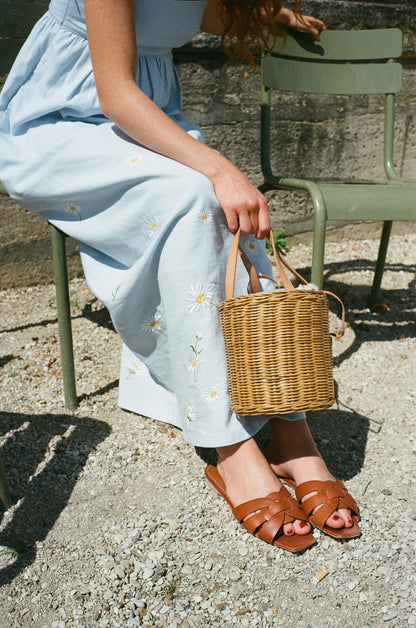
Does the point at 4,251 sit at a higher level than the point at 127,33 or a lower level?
lower

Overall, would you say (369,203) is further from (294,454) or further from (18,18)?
(18,18)

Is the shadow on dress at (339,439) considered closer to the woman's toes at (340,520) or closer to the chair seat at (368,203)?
the woman's toes at (340,520)

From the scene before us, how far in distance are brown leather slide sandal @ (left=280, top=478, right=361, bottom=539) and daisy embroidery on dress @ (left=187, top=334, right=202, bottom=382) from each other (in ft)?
1.34

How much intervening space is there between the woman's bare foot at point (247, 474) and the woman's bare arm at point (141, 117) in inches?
21.9

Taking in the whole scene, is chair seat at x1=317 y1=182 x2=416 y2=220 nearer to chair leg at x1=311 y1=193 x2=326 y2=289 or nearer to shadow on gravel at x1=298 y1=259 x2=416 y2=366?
chair leg at x1=311 y1=193 x2=326 y2=289

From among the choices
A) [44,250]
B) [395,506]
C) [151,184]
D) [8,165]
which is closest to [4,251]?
[44,250]

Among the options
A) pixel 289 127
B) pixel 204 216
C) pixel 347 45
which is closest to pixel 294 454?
pixel 204 216

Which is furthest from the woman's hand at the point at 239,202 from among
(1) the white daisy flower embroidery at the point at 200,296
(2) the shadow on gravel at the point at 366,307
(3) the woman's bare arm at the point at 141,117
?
(2) the shadow on gravel at the point at 366,307

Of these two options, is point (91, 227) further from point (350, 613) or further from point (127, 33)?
point (350, 613)

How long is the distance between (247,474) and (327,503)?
21cm

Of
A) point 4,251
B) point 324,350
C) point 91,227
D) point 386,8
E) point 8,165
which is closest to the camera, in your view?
point 324,350

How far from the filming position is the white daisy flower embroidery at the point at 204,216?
152 cm

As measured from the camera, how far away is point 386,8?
3227 millimetres

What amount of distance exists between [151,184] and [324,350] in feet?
1.95
